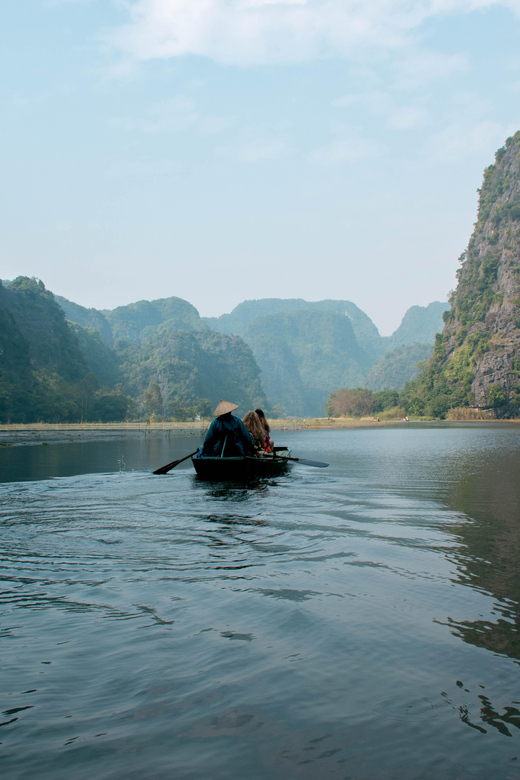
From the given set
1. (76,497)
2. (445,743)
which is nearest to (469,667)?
(445,743)

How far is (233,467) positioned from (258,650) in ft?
30.7

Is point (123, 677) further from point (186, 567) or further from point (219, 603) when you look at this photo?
point (186, 567)

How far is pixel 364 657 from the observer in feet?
12.9

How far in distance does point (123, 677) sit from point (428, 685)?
1.82 meters

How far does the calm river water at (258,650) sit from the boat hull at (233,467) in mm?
4048

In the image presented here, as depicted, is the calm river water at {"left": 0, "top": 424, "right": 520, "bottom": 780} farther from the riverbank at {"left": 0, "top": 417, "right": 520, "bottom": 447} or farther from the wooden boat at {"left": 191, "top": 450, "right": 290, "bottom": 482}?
the riverbank at {"left": 0, "top": 417, "right": 520, "bottom": 447}

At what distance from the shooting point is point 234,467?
13383mm

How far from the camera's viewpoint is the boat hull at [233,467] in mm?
13125

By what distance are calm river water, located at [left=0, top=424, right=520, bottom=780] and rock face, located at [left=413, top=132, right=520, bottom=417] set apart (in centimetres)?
8184

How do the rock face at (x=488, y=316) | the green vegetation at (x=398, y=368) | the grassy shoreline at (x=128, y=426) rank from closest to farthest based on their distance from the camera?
the grassy shoreline at (x=128, y=426), the rock face at (x=488, y=316), the green vegetation at (x=398, y=368)

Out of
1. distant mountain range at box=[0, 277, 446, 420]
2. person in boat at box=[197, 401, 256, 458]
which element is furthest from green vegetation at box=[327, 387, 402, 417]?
person in boat at box=[197, 401, 256, 458]

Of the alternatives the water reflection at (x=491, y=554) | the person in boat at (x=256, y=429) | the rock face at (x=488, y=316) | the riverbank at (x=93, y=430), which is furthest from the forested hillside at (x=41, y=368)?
the water reflection at (x=491, y=554)

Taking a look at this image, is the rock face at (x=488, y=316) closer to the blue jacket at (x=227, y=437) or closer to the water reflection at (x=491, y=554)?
the water reflection at (x=491, y=554)

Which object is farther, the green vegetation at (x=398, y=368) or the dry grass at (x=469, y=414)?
the green vegetation at (x=398, y=368)
